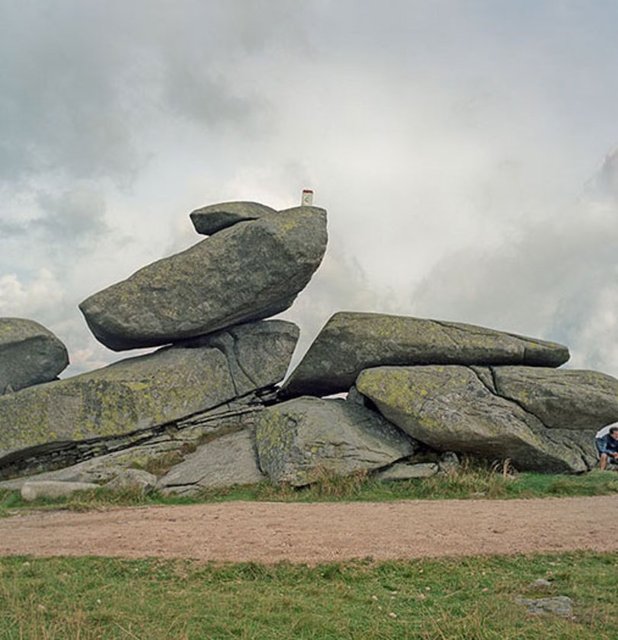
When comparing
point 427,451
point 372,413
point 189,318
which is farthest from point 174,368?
point 427,451

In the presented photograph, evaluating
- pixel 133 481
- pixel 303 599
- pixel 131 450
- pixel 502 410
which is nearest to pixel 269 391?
pixel 131 450

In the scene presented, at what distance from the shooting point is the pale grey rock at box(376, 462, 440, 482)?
18.1 m

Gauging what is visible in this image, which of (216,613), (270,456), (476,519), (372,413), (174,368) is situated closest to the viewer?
(216,613)

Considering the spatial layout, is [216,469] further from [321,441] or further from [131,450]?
[131,450]

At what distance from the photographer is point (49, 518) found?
587 inches

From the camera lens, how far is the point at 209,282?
2172cm

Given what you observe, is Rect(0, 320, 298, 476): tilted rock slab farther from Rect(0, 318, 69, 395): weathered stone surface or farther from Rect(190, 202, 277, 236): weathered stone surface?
Rect(190, 202, 277, 236): weathered stone surface

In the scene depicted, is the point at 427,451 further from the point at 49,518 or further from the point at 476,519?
the point at 49,518

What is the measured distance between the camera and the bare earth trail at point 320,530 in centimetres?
1112

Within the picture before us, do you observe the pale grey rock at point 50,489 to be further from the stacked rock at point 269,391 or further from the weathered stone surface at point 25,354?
the weathered stone surface at point 25,354

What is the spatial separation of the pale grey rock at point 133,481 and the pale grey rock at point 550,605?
10991 mm

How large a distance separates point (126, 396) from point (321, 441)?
659 centimetres

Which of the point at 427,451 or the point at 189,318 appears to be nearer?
the point at 427,451

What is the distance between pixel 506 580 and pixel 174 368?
14330 mm
